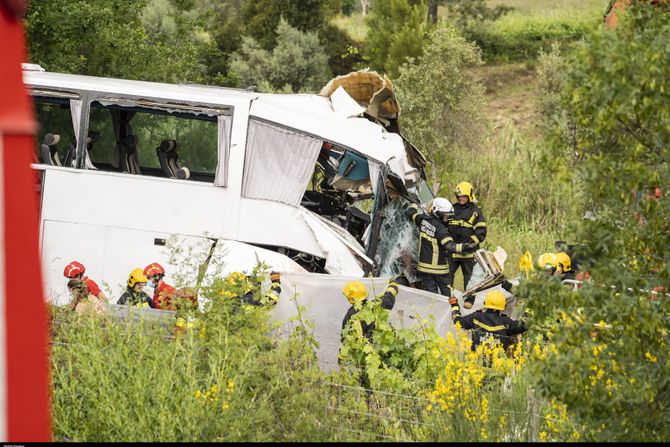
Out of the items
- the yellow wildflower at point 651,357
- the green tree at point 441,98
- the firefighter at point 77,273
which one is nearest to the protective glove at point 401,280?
the firefighter at point 77,273

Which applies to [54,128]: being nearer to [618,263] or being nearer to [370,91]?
[370,91]

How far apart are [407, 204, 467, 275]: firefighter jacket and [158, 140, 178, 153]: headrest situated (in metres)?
3.39

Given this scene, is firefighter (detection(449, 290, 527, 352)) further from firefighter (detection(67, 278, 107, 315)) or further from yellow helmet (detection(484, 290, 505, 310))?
firefighter (detection(67, 278, 107, 315))

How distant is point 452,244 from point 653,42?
6.70 metres

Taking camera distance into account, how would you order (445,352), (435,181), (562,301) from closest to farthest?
1. (562,301)
2. (445,352)
3. (435,181)

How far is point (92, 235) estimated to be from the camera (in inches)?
480

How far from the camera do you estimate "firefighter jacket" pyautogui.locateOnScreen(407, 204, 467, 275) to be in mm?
12852

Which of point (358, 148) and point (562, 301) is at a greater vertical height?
point (358, 148)

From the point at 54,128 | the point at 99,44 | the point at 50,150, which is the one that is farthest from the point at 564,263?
the point at 99,44

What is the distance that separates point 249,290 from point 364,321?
1106 mm

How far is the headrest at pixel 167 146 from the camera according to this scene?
14188 millimetres

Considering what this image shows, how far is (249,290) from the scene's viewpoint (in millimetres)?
9617

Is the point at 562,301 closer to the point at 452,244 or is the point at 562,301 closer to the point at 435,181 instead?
the point at 452,244

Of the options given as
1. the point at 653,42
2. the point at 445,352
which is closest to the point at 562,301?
the point at 653,42
